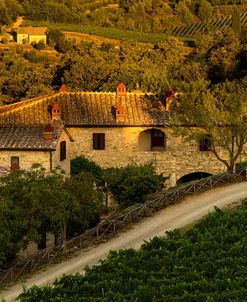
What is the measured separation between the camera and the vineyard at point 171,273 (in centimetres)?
2244

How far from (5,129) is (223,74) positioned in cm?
3770

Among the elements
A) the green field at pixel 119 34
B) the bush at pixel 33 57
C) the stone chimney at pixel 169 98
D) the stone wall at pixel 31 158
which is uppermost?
the green field at pixel 119 34

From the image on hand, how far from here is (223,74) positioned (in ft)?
252

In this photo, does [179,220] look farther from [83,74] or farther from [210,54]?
[210,54]

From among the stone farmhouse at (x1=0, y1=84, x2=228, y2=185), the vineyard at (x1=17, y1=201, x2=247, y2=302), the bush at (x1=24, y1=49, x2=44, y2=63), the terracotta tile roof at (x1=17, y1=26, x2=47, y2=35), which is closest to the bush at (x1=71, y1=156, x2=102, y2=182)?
the stone farmhouse at (x1=0, y1=84, x2=228, y2=185)

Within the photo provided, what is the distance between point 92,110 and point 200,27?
242 ft

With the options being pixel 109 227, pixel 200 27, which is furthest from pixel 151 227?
pixel 200 27

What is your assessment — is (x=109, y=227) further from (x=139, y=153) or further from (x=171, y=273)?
(x=139, y=153)

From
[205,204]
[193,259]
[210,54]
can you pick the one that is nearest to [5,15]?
[210,54]

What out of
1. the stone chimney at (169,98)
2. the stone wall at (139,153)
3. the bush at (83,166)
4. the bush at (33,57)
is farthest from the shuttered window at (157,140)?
the bush at (33,57)

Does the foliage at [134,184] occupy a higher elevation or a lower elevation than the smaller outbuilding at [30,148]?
lower

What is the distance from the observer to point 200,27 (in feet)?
389

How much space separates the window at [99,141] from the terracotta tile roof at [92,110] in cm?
78

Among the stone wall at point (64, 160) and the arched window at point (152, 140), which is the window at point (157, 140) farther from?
the stone wall at point (64, 160)
